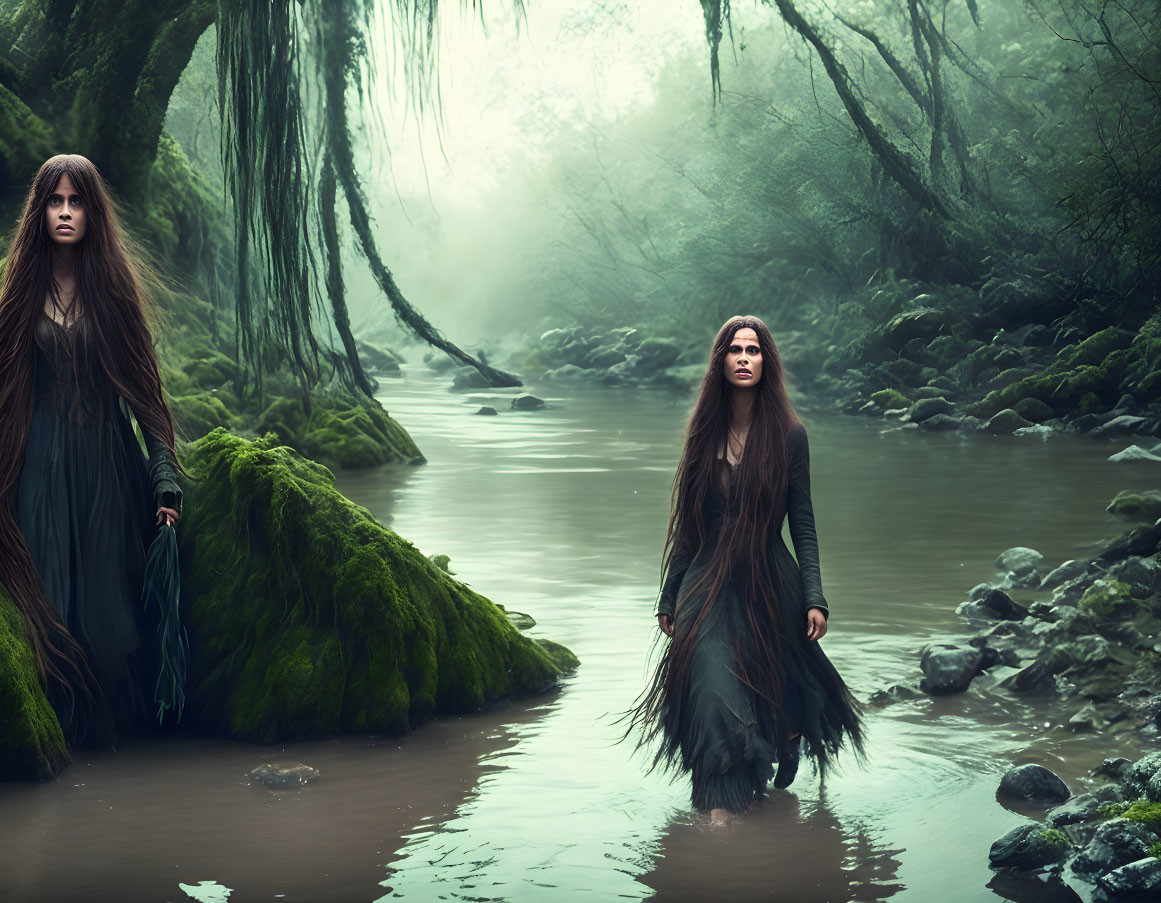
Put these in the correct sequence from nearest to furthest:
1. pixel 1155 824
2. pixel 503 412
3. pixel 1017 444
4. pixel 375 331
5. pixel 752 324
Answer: pixel 1155 824 < pixel 752 324 < pixel 1017 444 < pixel 503 412 < pixel 375 331

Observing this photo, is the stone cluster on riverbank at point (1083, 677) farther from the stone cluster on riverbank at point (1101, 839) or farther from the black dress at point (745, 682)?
the black dress at point (745, 682)

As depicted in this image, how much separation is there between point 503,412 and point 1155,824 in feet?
87.2

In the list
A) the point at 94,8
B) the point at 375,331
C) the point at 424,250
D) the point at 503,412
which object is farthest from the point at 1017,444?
the point at 424,250

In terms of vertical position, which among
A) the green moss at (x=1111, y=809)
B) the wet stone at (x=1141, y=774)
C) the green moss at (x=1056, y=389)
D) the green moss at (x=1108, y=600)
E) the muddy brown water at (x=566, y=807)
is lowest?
the muddy brown water at (x=566, y=807)

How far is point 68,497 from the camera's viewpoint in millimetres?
5887

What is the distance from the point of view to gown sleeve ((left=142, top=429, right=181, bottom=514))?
19.2 ft

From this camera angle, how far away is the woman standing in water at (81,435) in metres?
5.79

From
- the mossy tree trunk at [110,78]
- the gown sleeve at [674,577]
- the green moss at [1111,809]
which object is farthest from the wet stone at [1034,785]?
the mossy tree trunk at [110,78]

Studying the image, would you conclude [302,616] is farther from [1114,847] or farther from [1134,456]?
[1134,456]

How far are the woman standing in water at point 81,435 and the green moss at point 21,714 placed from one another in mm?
161

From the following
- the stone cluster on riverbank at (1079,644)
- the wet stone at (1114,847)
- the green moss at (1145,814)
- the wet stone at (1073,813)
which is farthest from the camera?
the stone cluster on riverbank at (1079,644)

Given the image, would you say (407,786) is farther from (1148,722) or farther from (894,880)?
(1148,722)

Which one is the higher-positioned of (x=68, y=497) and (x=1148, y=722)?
(x=68, y=497)

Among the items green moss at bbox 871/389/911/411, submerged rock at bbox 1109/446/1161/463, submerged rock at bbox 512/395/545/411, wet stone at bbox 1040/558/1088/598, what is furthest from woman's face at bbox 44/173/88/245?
submerged rock at bbox 512/395/545/411
